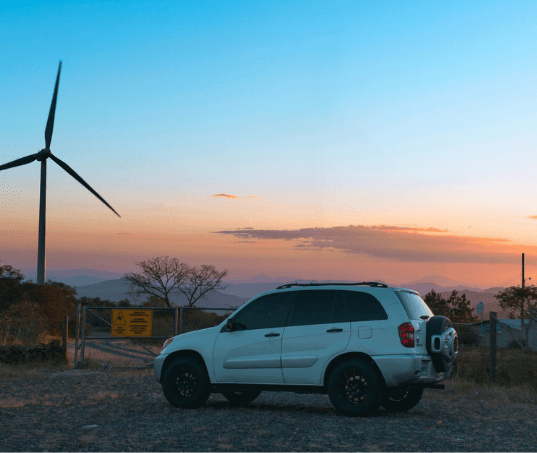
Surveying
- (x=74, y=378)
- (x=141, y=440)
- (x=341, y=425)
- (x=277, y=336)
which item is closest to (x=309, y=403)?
(x=277, y=336)

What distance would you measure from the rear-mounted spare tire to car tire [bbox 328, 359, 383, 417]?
94cm

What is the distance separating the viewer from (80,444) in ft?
26.4

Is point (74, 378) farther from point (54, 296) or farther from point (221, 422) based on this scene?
point (54, 296)

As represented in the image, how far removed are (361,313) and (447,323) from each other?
4.74 feet

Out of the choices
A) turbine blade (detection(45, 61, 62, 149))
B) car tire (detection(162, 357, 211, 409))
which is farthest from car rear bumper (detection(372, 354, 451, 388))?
turbine blade (detection(45, 61, 62, 149))

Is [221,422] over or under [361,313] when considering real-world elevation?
under

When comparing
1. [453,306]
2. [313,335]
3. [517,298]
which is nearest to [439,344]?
[313,335]

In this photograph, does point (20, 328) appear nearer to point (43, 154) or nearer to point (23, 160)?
point (23, 160)

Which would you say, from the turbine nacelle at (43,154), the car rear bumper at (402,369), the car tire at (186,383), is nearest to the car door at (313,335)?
the car rear bumper at (402,369)

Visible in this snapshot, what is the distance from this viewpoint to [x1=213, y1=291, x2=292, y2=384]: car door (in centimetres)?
1088

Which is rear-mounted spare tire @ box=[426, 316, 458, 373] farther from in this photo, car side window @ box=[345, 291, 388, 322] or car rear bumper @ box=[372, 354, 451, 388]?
car side window @ box=[345, 291, 388, 322]

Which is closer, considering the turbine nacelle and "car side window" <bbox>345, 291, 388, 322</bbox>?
"car side window" <bbox>345, 291, 388, 322</bbox>

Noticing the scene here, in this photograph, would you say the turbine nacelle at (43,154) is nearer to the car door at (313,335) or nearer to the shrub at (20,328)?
the shrub at (20,328)

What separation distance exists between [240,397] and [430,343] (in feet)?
12.3
